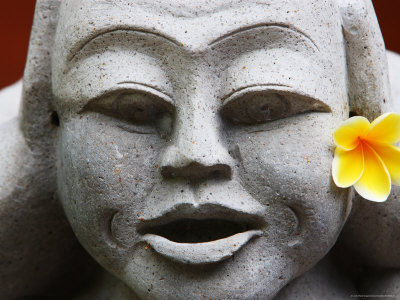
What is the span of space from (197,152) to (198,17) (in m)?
0.22

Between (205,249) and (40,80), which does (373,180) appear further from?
(40,80)

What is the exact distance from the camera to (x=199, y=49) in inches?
49.4

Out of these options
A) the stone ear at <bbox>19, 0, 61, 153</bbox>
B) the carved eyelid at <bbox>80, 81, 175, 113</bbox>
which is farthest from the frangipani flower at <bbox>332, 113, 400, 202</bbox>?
the stone ear at <bbox>19, 0, 61, 153</bbox>

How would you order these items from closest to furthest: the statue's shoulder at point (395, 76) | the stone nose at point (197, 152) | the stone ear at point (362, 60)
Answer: the stone nose at point (197, 152), the stone ear at point (362, 60), the statue's shoulder at point (395, 76)

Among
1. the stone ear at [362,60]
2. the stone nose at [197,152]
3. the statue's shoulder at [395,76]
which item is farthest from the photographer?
the statue's shoulder at [395,76]

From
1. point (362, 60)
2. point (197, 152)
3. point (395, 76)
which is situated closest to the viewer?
point (197, 152)

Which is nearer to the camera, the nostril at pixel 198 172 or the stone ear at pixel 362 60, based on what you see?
the nostril at pixel 198 172

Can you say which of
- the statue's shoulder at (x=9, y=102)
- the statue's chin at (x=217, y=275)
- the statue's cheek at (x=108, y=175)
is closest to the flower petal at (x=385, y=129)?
the statue's chin at (x=217, y=275)

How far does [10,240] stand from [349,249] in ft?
2.16

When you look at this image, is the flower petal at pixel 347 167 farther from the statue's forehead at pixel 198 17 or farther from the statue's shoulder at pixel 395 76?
the statue's shoulder at pixel 395 76

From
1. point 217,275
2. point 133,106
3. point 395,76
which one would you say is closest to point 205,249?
point 217,275

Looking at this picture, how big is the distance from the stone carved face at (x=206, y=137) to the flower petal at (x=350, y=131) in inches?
0.8

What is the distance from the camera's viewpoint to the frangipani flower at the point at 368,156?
1.30 meters

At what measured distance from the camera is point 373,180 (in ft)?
4.32
